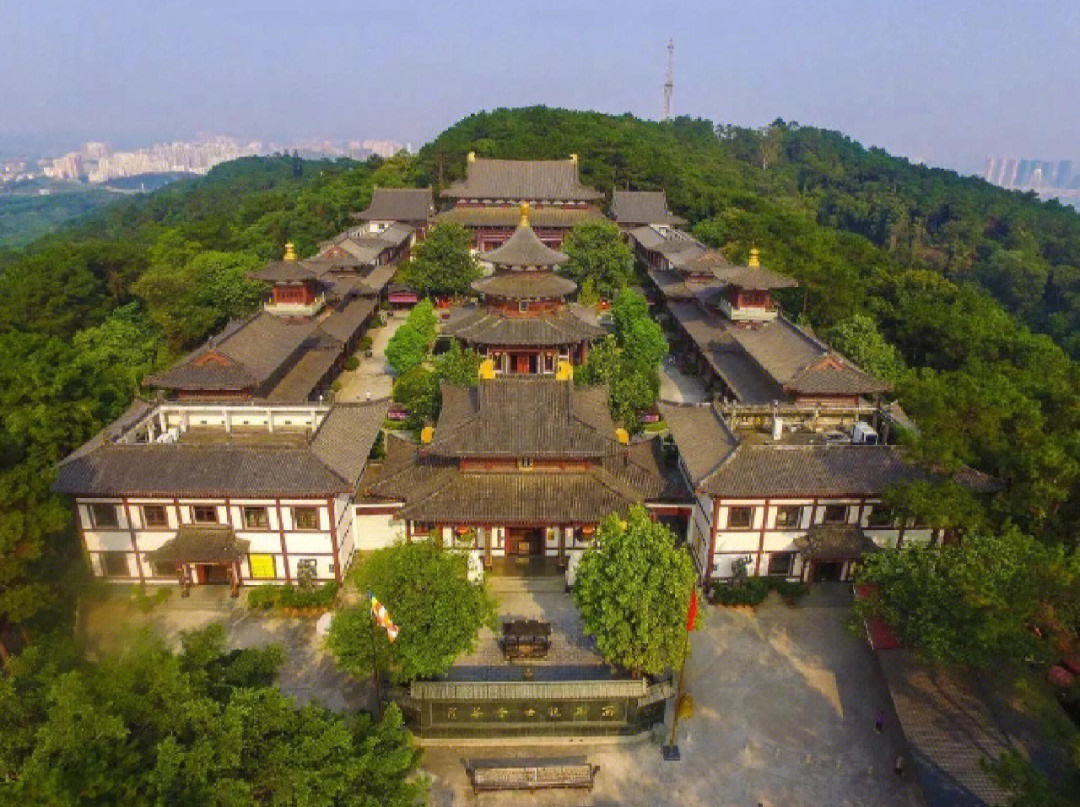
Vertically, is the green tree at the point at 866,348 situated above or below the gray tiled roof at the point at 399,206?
below

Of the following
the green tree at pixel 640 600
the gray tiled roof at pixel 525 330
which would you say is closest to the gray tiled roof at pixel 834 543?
the green tree at pixel 640 600

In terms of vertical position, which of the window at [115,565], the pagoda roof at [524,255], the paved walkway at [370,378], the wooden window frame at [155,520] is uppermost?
the pagoda roof at [524,255]

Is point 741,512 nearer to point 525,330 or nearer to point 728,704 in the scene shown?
point 728,704

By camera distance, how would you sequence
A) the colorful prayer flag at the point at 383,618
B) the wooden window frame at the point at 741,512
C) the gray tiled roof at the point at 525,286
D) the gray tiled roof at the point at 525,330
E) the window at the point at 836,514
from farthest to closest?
the gray tiled roof at the point at 525,286
the gray tiled roof at the point at 525,330
the window at the point at 836,514
the wooden window frame at the point at 741,512
the colorful prayer flag at the point at 383,618

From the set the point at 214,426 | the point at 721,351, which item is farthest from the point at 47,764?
the point at 721,351

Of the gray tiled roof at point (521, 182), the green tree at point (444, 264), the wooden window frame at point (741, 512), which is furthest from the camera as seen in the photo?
the gray tiled roof at point (521, 182)

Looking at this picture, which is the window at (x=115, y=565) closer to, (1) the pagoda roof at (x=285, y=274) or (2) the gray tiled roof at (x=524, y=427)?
(2) the gray tiled roof at (x=524, y=427)

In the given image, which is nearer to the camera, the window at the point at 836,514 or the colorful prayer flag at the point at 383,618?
the colorful prayer flag at the point at 383,618
